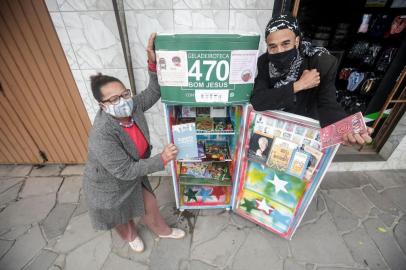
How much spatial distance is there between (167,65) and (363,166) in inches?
157

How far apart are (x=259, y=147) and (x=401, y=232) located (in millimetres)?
2578

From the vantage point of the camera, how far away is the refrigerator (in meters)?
1.80

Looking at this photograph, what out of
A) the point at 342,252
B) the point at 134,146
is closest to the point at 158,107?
the point at 134,146

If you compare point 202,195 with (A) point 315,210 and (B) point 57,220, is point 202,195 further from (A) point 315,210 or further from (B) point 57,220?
(B) point 57,220

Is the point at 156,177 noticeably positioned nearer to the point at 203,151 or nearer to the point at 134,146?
the point at 203,151

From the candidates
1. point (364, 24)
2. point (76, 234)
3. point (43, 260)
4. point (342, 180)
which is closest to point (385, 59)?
point (364, 24)

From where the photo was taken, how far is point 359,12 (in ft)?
13.3

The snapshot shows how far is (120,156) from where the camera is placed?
1.85 meters

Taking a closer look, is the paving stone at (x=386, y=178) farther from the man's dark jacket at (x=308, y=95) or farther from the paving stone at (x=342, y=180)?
the man's dark jacket at (x=308, y=95)

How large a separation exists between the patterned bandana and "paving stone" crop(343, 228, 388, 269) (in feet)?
7.95

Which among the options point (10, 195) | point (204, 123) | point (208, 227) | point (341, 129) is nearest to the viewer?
point (341, 129)

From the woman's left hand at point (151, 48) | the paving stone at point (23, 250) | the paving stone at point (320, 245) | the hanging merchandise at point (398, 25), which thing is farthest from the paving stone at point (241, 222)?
the hanging merchandise at point (398, 25)

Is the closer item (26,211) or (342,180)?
(26,211)

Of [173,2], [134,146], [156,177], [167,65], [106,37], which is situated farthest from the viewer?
[156,177]
